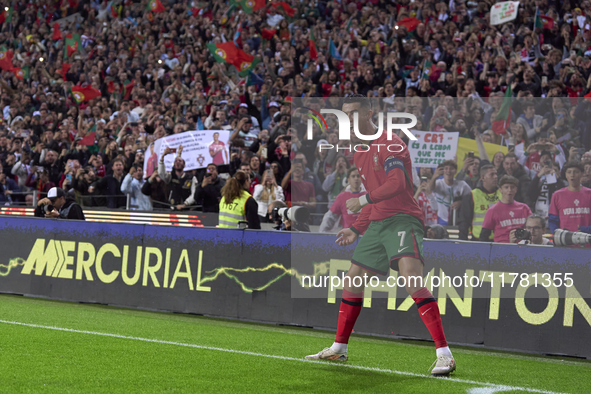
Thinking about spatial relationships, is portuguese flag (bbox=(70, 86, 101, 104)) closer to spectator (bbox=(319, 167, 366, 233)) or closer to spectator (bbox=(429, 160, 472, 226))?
spectator (bbox=(319, 167, 366, 233))

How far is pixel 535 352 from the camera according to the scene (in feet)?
25.6

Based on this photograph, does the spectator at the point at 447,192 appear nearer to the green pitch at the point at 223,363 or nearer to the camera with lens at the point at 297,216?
the camera with lens at the point at 297,216

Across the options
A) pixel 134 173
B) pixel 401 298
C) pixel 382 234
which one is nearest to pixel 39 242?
pixel 134 173

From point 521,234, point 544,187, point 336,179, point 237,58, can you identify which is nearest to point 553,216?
point 521,234

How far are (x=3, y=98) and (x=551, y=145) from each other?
16906 millimetres

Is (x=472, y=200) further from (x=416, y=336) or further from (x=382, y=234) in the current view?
(x=382, y=234)

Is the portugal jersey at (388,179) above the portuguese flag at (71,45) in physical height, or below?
below

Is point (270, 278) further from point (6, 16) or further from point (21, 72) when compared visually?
point (6, 16)

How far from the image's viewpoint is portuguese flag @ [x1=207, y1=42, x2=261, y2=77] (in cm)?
1770

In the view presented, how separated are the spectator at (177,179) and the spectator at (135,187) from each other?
48cm

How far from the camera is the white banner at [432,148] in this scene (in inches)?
413

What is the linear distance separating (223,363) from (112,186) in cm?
876

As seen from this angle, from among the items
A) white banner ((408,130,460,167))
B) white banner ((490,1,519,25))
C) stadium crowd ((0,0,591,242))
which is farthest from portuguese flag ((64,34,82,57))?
white banner ((408,130,460,167))

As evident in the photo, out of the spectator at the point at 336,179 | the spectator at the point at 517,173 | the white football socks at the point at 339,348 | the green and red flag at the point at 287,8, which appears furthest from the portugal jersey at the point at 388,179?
the green and red flag at the point at 287,8
